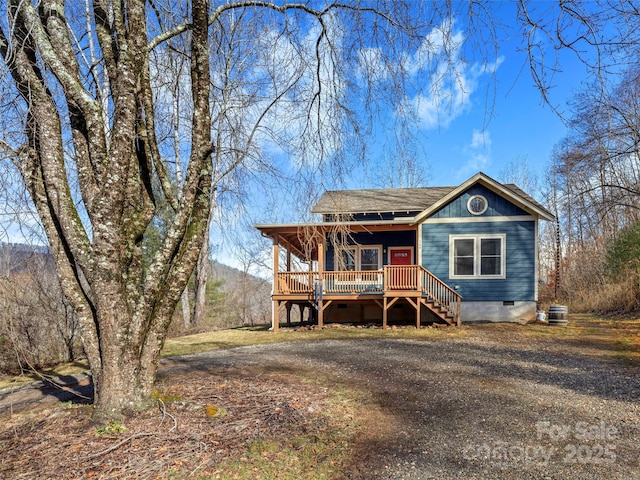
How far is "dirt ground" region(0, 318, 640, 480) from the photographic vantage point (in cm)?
313

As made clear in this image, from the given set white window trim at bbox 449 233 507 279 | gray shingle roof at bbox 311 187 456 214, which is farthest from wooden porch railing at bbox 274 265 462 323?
gray shingle roof at bbox 311 187 456 214

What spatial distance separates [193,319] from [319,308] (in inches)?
355

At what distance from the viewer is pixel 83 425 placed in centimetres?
382

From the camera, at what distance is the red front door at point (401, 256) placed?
14.9 metres

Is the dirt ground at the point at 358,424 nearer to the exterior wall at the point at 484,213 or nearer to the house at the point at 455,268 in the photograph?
the house at the point at 455,268

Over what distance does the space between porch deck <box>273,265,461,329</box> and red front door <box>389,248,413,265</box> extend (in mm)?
1971

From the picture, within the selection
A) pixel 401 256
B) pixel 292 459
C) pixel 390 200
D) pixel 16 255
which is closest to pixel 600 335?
pixel 401 256

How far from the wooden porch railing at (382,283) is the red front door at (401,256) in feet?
6.42

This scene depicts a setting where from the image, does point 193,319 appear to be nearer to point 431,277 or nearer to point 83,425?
point 431,277

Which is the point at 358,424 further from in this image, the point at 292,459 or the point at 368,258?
the point at 368,258

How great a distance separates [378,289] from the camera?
1263cm

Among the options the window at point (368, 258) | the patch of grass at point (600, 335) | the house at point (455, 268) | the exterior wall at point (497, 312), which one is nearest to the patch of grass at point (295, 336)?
the house at point (455, 268)

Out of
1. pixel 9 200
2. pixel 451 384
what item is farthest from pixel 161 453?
pixel 451 384

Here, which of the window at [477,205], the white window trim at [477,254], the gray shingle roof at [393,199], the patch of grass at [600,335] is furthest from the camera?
the gray shingle roof at [393,199]
